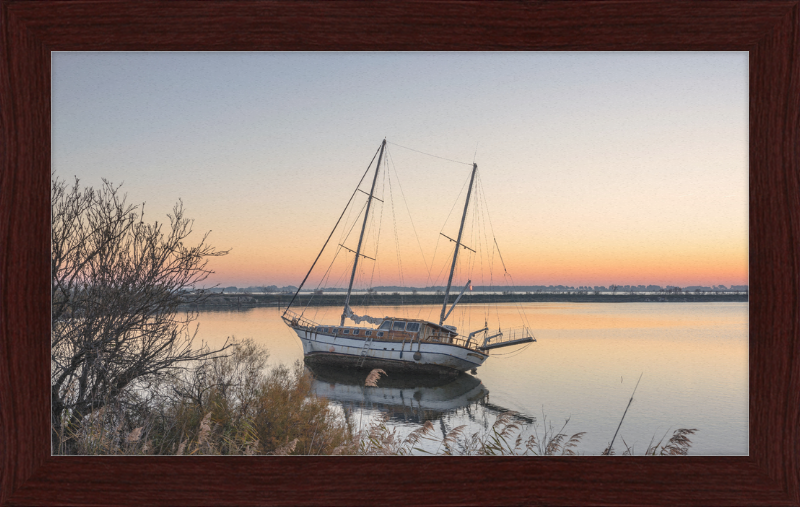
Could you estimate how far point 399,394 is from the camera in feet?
19.6

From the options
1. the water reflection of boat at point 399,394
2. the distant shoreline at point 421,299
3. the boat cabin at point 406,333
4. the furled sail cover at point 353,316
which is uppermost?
the distant shoreline at point 421,299

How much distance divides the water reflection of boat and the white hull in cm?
22

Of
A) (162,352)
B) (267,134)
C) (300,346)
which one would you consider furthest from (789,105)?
(300,346)

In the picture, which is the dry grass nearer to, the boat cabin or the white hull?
the white hull

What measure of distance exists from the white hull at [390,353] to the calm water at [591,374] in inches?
10.7

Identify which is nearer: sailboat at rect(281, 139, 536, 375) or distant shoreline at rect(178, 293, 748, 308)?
distant shoreline at rect(178, 293, 748, 308)

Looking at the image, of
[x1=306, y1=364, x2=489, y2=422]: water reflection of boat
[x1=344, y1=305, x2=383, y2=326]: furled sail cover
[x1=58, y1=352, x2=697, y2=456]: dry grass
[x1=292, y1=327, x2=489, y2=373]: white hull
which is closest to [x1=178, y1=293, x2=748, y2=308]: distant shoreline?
[x1=344, y1=305, x2=383, y2=326]: furled sail cover

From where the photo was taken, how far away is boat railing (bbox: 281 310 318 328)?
4.61m

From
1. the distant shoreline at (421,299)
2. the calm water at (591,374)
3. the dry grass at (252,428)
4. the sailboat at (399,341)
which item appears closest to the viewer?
the calm water at (591,374)

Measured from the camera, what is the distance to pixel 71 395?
2.80 metres
